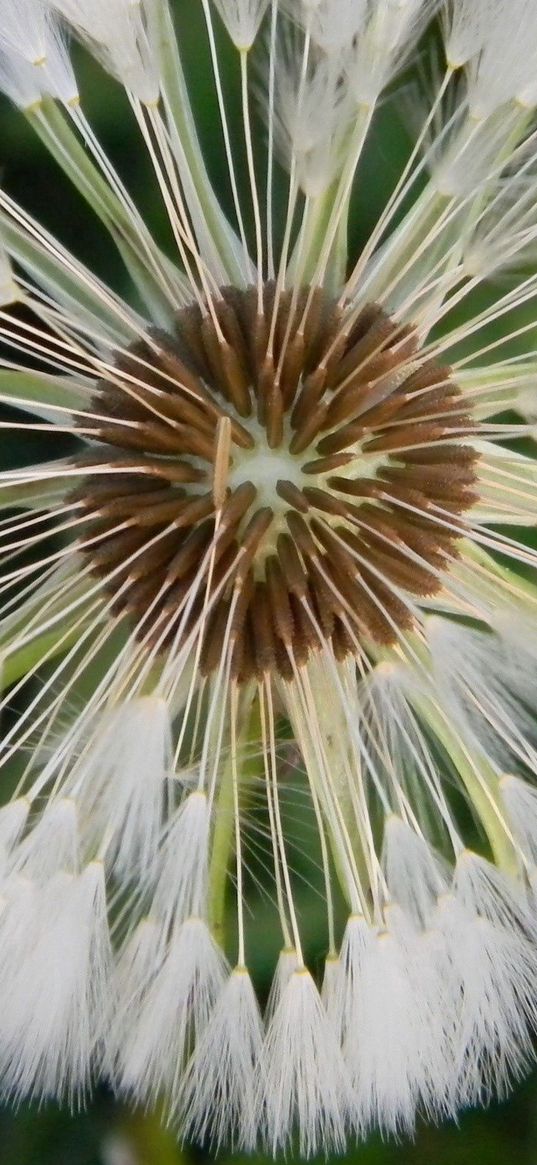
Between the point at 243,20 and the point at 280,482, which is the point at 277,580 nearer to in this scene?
the point at 280,482

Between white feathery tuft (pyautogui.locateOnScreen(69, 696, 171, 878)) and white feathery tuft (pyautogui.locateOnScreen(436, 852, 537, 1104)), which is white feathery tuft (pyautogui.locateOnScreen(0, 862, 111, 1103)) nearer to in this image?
white feathery tuft (pyautogui.locateOnScreen(69, 696, 171, 878))

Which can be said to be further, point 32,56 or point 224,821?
point 224,821

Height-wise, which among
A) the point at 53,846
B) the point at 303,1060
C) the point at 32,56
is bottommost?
the point at 303,1060

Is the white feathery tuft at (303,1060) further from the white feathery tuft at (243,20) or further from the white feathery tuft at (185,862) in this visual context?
the white feathery tuft at (243,20)

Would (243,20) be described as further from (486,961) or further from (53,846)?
(486,961)

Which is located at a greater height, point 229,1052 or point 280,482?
point 280,482

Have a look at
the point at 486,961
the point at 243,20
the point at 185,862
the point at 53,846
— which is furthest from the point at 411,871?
the point at 243,20

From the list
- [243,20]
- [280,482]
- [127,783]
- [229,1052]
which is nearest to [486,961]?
[229,1052]

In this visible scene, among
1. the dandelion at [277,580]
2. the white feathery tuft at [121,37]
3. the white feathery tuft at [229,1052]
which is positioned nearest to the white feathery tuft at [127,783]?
the dandelion at [277,580]
